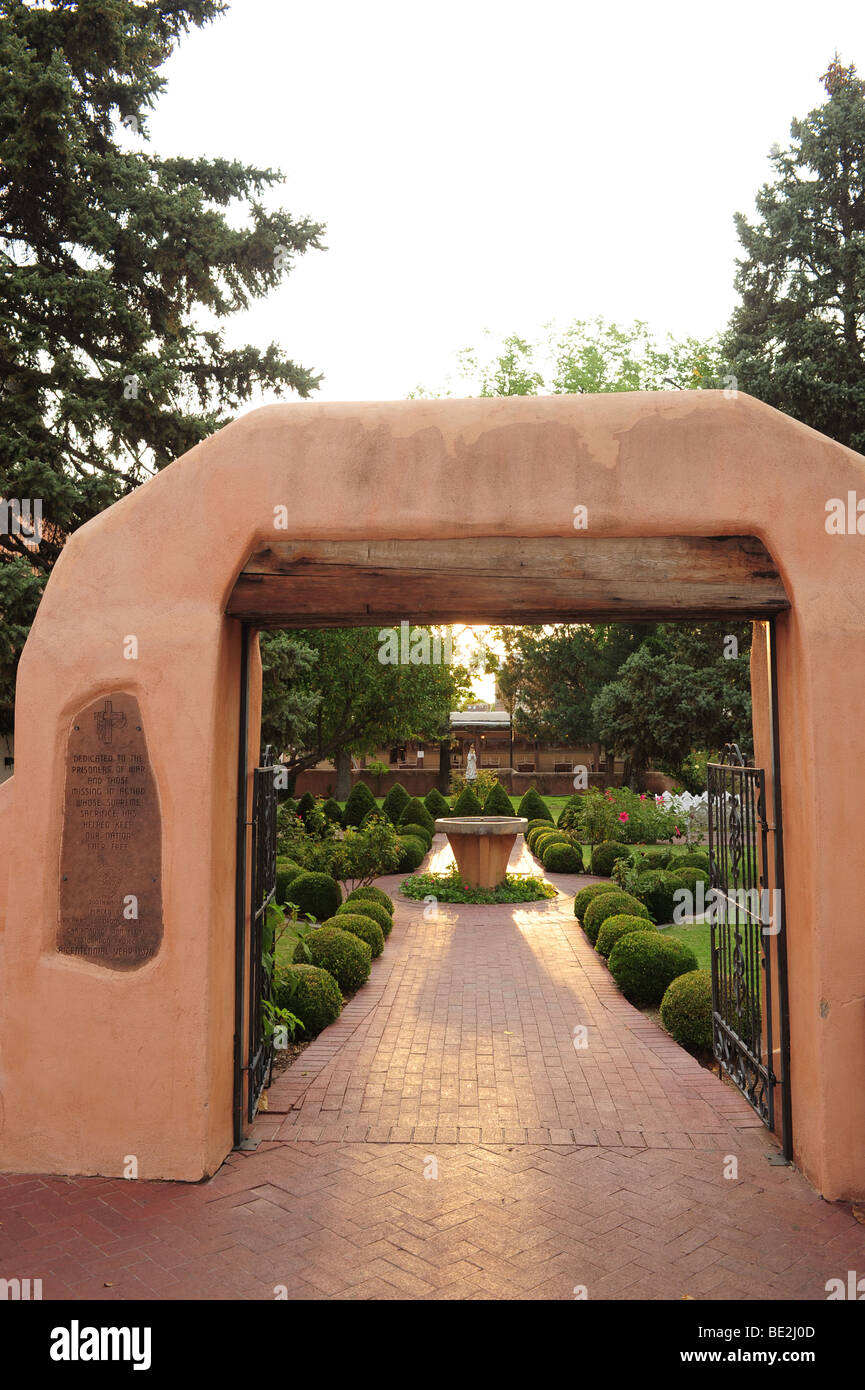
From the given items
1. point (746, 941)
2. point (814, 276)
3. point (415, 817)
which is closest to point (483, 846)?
point (415, 817)

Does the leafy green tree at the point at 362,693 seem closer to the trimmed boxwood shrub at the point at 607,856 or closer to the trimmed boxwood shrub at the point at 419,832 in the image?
the trimmed boxwood shrub at the point at 419,832

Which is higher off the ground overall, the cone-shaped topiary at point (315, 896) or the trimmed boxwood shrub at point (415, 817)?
the trimmed boxwood shrub at point (415, 817)

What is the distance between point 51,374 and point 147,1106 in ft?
34.3

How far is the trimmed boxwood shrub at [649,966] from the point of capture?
8727 millimetres

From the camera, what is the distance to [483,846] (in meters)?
15.0

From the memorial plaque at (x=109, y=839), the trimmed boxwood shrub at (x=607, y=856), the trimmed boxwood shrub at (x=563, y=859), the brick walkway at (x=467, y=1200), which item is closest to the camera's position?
the brick walkway at (x=467, y=1200)

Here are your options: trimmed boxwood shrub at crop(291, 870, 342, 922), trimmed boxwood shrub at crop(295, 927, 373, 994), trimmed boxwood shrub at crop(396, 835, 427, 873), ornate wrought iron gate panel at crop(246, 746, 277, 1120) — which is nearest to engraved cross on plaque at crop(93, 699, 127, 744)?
ornate wrought iron gate panel at crop(246, 746, 277, 1120)

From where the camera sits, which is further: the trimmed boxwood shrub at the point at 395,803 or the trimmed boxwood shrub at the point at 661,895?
the trimmed boxwood shrub at the point at 395,803

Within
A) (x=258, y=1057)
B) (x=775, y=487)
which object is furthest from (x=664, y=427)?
(x=258, y=1057)

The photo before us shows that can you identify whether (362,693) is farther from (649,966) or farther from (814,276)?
(649,966)

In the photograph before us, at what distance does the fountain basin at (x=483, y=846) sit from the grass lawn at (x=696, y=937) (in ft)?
Result: 11.2

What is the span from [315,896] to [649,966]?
17.2ft

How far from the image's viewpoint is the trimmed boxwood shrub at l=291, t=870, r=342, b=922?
40.4 ft

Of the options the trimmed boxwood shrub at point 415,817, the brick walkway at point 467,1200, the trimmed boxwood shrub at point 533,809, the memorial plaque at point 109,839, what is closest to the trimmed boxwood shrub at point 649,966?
the brick walkway at point 467,1200
